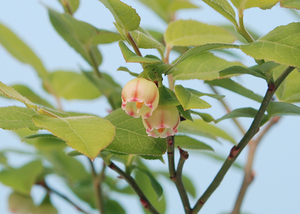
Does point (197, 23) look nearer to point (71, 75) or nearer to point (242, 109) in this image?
point (242, 109)

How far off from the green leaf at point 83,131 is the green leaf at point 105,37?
0.27 meters

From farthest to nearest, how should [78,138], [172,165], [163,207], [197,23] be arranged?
[163,207] → [197,23] → [172,165] → [78,138]

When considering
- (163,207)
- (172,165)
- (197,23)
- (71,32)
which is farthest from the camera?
(163,207)

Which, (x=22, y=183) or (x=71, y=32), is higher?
(x=71, y=32)

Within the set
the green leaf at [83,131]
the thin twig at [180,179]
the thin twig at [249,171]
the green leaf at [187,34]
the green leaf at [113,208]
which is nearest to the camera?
the green leaf at [83,131]

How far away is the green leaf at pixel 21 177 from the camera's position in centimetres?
71

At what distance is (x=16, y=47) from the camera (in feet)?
2.38

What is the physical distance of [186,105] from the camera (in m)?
0.31

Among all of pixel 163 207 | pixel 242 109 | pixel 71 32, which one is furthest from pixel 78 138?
pixel 163 207

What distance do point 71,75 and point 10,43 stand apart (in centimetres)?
16

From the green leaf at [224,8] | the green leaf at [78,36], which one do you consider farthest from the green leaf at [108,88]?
the green leaf at [224,8]

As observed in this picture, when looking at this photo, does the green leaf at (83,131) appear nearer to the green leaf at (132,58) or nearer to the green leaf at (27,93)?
the green leaf at (132,58)

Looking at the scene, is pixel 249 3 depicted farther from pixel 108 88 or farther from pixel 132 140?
pixel 108 88

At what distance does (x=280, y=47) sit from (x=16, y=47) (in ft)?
1.81
